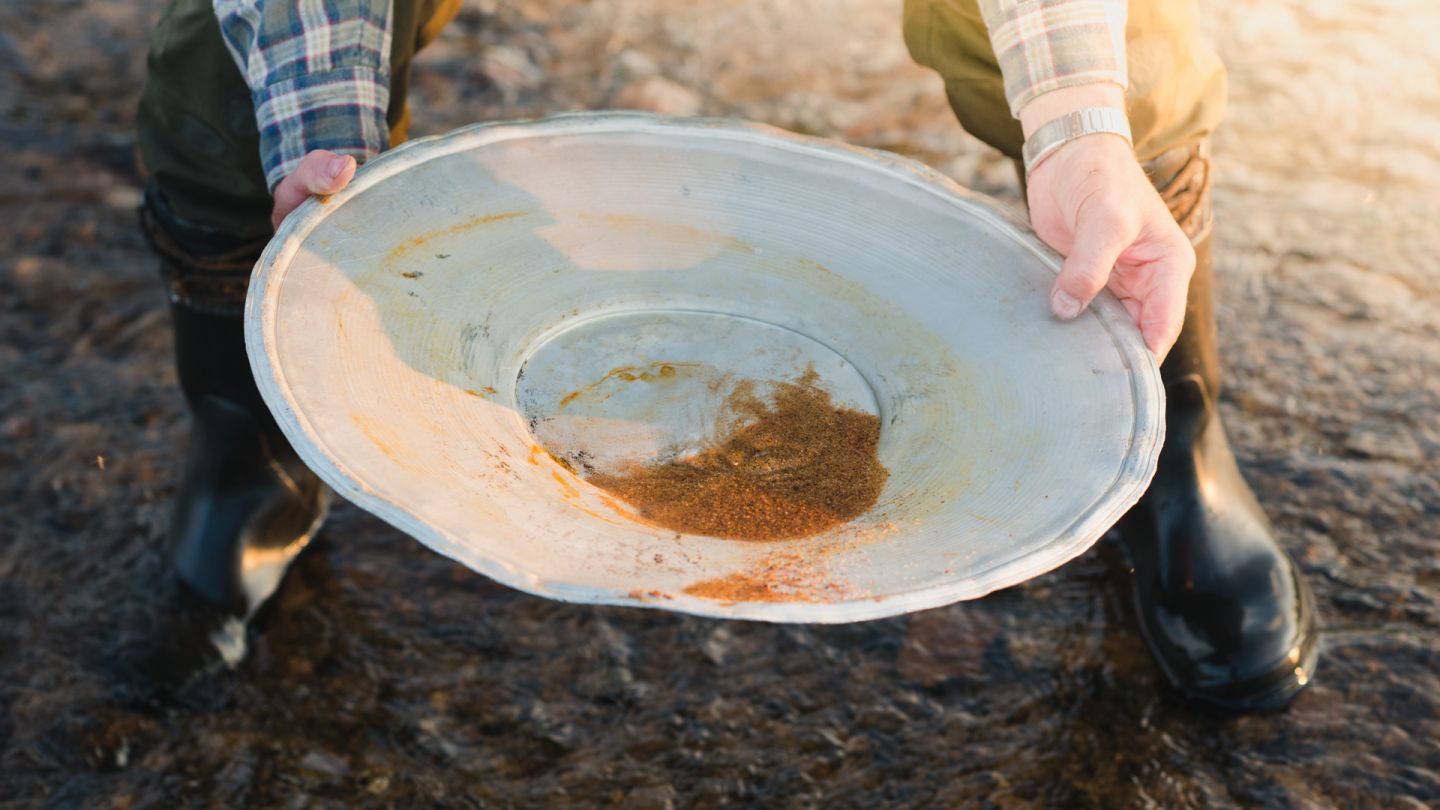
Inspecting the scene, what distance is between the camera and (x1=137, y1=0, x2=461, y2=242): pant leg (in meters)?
1.87

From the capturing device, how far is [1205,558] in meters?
2.04

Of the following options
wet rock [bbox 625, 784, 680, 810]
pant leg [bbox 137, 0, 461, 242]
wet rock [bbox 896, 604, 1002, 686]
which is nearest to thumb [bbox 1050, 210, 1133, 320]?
wet rock [bbox 896, 604, 1002, 686]

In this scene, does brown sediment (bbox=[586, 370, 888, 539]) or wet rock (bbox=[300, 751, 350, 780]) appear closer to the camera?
brown sediment (bbox=[586, 370, 888, 539])

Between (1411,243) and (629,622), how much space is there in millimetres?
2199

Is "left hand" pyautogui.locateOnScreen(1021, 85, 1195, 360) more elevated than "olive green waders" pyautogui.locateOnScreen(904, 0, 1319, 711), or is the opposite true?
"left hand" pyautogui.locateOnScreen(1021, 85, 1195, 360)

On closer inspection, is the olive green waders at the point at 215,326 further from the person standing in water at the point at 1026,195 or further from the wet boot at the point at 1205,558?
the wet boot at the point at 1205,558

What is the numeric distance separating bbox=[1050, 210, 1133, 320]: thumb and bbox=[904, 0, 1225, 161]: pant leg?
443mm

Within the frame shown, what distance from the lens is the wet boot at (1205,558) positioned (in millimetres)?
1986

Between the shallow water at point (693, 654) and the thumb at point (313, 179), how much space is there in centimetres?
83

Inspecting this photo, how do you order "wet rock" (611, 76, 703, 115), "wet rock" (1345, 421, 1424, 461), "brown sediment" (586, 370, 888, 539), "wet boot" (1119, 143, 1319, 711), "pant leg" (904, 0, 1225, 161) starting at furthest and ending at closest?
"wet rock" (611, 76, 703, 115) → "wet rock" (1345, 421, 1424, 461) → "wet boot" (1119, 143, 1319, 711) → "pant leg" (904, 0, 1225, 161) → "brown sediment" (586, 370, 888, 539)

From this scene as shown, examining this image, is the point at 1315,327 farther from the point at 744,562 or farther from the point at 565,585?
the point at 565,585

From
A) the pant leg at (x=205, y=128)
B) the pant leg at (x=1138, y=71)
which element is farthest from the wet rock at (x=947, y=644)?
the pant leg at (x=205, y=128)

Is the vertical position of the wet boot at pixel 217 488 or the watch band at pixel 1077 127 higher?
the watch band at pixel 1077 127

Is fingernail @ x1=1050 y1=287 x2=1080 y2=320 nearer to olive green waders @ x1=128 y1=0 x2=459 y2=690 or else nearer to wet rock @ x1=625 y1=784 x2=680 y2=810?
wet rock @ x1=625 y1=784 x2=680 y2=810
